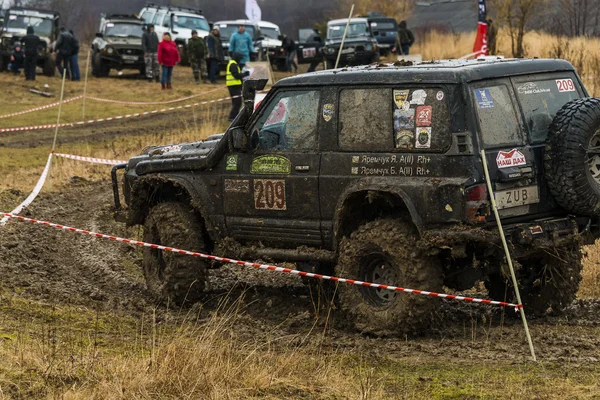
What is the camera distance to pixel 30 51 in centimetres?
3134

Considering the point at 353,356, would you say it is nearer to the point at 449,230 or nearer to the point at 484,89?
the point at 449,230

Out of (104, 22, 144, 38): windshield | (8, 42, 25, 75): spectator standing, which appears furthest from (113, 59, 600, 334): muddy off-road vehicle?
(104, 22, 144, 38): windshield

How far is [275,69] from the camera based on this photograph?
3922 centimetres

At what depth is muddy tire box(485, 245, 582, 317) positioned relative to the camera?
8656 mm

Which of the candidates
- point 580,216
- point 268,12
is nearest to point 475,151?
point 580,216

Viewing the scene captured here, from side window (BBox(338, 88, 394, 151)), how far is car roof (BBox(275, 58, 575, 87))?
0.10 meters

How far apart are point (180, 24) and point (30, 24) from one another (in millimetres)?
5339

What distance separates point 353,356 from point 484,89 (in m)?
2.20

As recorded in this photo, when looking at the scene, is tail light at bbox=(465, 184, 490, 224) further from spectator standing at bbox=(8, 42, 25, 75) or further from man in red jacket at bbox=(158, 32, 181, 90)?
spectator standing at bbox=(8, 42, 25, 75)

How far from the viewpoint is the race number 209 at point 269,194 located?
8.94 m

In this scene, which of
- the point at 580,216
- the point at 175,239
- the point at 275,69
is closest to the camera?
the point at 580,216

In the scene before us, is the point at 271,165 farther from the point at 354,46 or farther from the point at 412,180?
the point at 354,46

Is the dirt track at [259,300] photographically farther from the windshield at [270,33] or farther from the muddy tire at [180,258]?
the windshield at [270,33]

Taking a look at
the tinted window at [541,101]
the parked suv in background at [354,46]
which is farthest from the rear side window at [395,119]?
the parked suv in background at [354,46]
